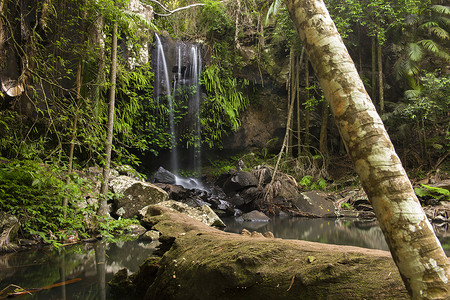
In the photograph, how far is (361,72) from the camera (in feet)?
45.7

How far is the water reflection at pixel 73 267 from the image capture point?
9.96ft

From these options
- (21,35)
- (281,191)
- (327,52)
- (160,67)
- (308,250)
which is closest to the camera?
(327,52)

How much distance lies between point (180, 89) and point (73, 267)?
9729 millimetres

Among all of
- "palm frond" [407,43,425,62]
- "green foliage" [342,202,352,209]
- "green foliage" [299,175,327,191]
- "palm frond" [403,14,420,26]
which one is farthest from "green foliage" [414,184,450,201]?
"palm frond" [403,14,420,26]

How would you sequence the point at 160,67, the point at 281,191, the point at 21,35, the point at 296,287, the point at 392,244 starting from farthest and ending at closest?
the point at 160,67 → the point at 281,191 → the point at 21,35 → the point at 296,287 → the point at 392,244

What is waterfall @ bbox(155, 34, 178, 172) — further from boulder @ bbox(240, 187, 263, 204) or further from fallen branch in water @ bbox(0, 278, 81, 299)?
fallen branch in water @ bbox(0, 278, 81, 299)

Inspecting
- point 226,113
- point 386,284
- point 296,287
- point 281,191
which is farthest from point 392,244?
point 226,113

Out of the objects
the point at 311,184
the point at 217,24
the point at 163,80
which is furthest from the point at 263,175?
the point at 217,24

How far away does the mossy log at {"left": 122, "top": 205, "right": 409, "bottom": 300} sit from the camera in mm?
1678

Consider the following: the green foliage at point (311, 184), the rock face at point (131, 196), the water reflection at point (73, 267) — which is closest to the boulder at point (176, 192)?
the rock face at point (131, 196)

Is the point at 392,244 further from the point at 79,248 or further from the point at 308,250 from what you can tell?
the point at 79,248

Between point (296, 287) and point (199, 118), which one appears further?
point (199, 118)

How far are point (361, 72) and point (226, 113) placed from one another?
6225mm

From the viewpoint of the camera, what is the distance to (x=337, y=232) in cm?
631
